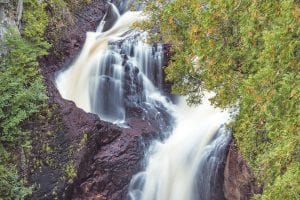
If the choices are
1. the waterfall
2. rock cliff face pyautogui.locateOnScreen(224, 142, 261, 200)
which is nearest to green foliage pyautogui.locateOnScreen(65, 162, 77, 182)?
the waterfall

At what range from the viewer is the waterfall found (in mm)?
11817

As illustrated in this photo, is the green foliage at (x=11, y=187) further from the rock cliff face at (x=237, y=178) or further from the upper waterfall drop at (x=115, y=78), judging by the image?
the rock cliff face at (x=237, y=178)

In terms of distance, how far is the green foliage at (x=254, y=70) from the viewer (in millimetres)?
5512

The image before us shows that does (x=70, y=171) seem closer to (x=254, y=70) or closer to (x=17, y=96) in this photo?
(x=17, y=96)

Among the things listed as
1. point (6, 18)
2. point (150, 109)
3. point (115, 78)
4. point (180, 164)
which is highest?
point (6, 18)

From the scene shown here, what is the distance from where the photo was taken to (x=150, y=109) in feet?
47.4

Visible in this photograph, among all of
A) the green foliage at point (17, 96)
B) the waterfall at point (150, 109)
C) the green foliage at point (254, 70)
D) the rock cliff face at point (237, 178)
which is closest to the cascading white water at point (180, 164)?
the waterfall at point (150, 109)

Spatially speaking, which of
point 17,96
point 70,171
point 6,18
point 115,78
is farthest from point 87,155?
point 6,18

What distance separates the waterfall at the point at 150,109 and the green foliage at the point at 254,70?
2331 millimetres

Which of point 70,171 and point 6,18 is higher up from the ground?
point 6,18

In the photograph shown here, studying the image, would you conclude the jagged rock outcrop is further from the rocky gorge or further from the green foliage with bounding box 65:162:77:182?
the green foliage with bounding box 65:162:77:182

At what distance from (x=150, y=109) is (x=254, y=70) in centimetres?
737

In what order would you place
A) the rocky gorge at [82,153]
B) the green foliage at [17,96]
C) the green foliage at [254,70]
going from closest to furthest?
the green foliage at [254,70]
the green foliage at [17,96]
the rocky gorge at [82,153]

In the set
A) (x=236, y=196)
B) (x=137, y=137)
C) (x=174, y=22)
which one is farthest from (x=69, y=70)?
(x=236, y=196)
